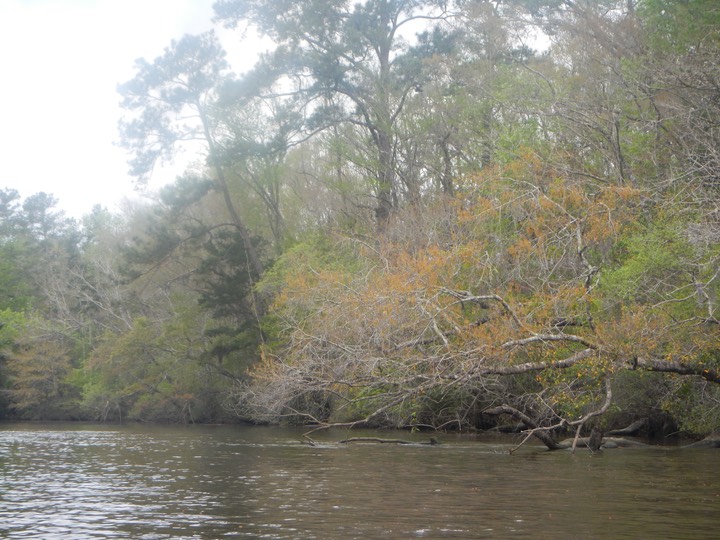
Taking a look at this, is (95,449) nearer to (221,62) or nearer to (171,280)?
(171,280)

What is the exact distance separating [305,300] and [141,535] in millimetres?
21571

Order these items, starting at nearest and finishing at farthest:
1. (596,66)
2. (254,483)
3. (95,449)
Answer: (254,483) < (95,449) < (596,66)

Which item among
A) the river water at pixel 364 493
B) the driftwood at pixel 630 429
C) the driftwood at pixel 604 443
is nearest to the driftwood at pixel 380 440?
the river water at pixel 364 493

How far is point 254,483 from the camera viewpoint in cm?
1631

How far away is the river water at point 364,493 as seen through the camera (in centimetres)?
1110

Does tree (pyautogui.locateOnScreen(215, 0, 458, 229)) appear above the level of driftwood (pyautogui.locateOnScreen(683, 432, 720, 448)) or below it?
above

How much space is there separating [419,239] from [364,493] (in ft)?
59.1

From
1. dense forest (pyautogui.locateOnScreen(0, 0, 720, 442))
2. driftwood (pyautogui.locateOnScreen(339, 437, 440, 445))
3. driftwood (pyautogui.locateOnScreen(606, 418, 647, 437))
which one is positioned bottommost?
driftwood (pyautogui.locateOnScreen(339, 437, 440, 445))

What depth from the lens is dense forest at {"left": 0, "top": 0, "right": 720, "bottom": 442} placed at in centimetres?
2125

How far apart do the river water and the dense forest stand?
2.14 metres

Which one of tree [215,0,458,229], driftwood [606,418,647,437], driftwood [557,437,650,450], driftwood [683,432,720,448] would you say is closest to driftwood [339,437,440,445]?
driftwood [557,437,650,450]

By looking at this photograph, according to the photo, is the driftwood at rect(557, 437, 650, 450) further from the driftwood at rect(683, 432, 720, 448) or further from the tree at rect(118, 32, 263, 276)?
the tree at rect(118, 32, 263, 276)

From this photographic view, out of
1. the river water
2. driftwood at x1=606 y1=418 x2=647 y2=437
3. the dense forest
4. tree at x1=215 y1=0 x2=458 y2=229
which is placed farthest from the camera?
tree at x1=215 y1=0 x2=458 y2=229

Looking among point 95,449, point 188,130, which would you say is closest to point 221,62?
point 188,130
